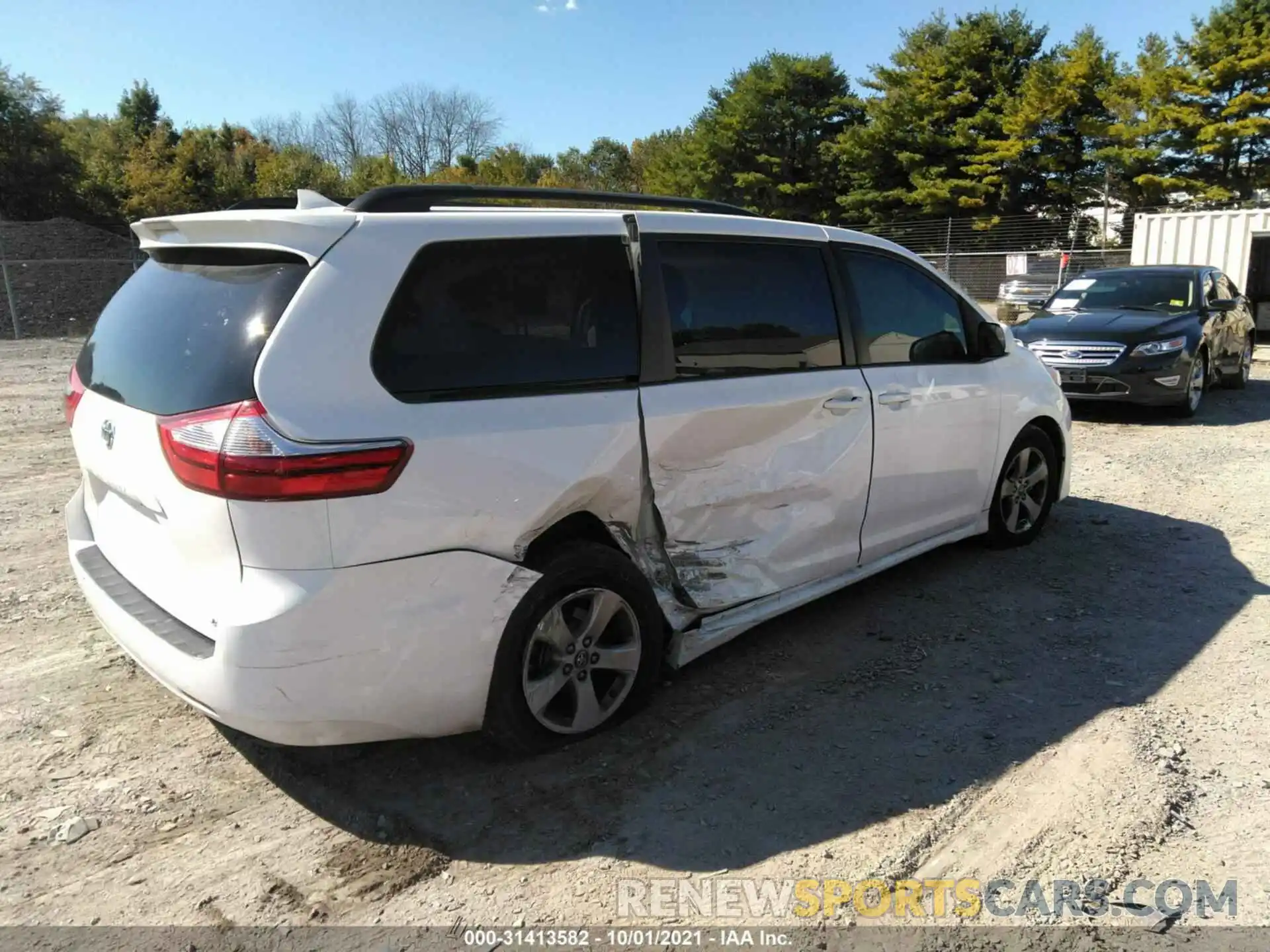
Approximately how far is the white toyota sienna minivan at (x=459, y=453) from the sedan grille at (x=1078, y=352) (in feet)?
21.2

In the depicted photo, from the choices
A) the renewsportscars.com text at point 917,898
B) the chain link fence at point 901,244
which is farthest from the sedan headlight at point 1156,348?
the chain link fence at point 901,244

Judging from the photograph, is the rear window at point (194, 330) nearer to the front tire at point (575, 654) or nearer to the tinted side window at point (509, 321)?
the tinted side window at point (509, 321)

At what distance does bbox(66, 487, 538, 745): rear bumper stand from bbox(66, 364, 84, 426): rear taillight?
92 centimetres

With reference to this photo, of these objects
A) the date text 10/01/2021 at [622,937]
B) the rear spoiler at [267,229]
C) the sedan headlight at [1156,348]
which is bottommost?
the date text 10/01/2021 at [622,937]

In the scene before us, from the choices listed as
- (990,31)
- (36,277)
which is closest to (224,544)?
(36,277)

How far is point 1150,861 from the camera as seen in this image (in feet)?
8.59

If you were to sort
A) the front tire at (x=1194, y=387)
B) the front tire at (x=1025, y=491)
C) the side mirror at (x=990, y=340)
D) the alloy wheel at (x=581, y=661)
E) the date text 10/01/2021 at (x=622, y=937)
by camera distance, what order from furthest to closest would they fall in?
the front tire at (x=1194, y=387) → the front tire at (x=1025, y=491) → the side mirror at (x=990, y=340) → the alloy wheel at (x=581, y=661) → the date text 10/01/2021 at (x=622, y=937)

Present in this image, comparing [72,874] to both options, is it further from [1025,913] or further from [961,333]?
[961,333]

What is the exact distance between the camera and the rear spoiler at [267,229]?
2584mm

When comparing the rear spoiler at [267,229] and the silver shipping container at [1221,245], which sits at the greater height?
the silver shipping container at [1221,245]

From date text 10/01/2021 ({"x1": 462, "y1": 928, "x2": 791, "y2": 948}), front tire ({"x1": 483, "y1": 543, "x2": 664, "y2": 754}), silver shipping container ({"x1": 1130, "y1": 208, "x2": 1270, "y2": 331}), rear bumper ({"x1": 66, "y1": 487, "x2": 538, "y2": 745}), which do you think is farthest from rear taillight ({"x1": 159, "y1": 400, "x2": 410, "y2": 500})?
silver shipping container ({"x1": 1130, "y1": 208, "x2": 1270, "y2": 331})

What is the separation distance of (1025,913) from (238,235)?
301 centimetres

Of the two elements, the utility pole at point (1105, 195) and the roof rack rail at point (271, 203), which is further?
the utility pole at point (1105, 195)

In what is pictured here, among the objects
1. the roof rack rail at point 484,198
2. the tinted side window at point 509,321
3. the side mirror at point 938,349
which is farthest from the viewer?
the side mirror at point 938,349
